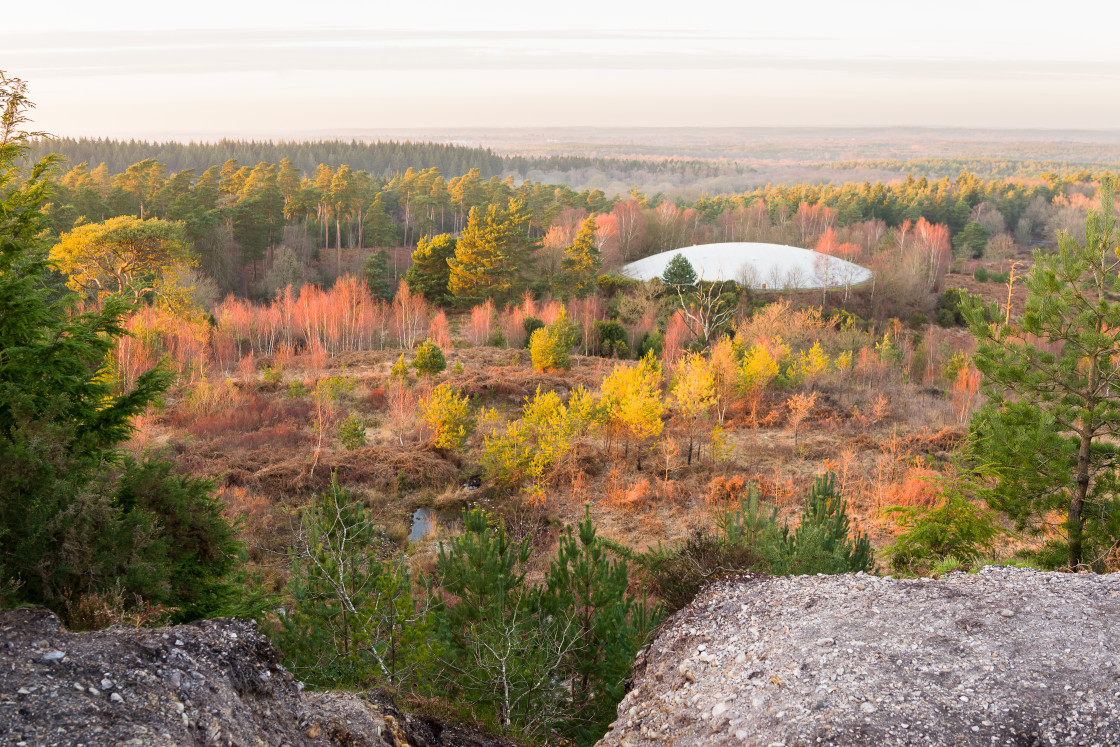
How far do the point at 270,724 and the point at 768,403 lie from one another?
21.3 metres

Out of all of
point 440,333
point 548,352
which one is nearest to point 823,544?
point 548,352

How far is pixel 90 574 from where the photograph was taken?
5156 mm

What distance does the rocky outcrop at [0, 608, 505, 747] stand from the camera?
3.49m

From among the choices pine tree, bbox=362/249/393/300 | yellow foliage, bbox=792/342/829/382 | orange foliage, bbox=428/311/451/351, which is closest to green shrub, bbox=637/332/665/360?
yellow foliage, bbox=792/342/829/382

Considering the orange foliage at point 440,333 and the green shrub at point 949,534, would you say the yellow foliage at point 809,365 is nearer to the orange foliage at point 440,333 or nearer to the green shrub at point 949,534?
the orange foliage at point 440,333

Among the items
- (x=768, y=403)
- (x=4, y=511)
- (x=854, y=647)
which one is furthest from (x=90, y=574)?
(x=768, y=403)

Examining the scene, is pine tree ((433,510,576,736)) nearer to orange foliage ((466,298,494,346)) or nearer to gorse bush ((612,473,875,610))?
gorse bush ((612,473,875,610))

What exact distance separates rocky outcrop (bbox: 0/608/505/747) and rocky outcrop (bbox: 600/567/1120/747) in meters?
2.08

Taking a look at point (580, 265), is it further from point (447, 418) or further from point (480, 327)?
point (447, 418)

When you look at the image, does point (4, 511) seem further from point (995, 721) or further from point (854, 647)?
point (995, 721)

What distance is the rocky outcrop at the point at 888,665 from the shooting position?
4.59 metres

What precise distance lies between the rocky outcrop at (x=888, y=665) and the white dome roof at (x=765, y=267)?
42.1 m

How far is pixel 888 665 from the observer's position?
5188 millimetres

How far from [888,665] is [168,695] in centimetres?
471
